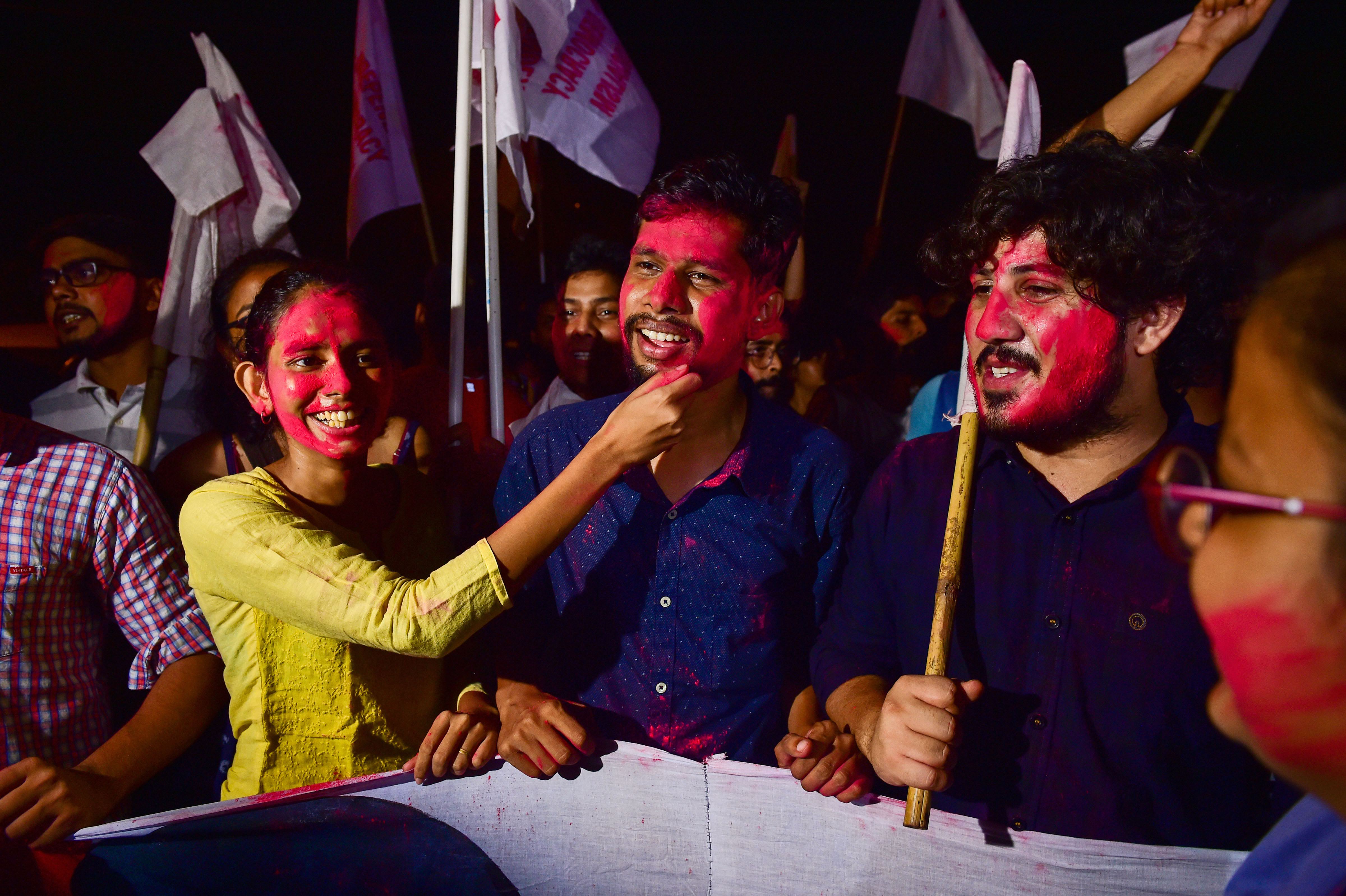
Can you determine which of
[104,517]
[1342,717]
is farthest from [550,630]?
[1342,717]

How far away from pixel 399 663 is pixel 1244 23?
2996 millimetres

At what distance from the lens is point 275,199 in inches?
136

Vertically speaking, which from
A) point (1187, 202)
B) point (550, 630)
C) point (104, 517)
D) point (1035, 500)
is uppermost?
point (1187, 202)

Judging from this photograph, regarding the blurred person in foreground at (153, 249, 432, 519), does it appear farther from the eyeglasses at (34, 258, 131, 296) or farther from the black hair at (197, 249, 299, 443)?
the eyeglasses at (34, 258, 131, 296)

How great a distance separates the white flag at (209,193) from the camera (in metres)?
3.26

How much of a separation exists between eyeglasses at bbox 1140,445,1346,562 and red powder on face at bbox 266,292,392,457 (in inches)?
67.5

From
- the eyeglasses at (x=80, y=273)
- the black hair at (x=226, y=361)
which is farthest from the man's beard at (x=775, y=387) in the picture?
the eyeglasses at (x=80, y=273)

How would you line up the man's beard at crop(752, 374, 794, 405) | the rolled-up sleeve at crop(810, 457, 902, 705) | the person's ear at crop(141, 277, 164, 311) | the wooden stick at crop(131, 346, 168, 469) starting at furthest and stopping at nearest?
the man's beard at crop(752, 374, 794, 405) → the person's ear at crop(141, 277, 164, 311) → the wooden stick at crop(131, 346, 168, 469) → the rolled-up sleeve at crop(810, 457, 902, 705)

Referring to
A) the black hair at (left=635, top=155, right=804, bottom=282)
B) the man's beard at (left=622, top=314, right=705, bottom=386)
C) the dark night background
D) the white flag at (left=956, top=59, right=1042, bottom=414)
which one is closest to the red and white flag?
the black hair at (left=635, top=155, right=804, bottom=282)

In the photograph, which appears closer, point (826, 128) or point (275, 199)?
point (275, 199)

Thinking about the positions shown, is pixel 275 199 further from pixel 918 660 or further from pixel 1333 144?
pixel 1333 144

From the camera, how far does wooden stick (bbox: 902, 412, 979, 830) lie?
1.56 meters

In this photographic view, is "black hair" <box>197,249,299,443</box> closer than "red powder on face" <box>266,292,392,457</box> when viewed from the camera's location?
No

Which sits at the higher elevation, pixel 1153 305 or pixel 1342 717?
pixel 1153 305
